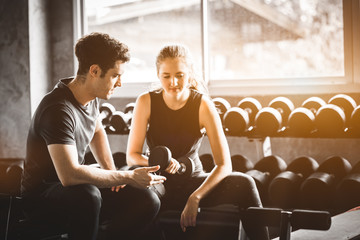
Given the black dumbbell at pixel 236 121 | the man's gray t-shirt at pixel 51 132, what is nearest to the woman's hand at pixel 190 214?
the man's gray t-shirt at pixel 51 132

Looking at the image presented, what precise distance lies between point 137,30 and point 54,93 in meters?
3.02

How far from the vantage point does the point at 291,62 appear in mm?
3947

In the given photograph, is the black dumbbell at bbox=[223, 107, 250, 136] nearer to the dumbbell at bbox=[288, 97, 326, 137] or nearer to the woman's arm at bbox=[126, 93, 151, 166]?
the dumbbell at bbox=[288, 97, 326, 137]

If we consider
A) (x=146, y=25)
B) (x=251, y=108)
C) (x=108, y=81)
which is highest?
(x=146, y=25)

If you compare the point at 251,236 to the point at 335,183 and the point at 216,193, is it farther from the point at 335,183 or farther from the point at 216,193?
the point at 335,183

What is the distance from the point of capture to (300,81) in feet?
12.3

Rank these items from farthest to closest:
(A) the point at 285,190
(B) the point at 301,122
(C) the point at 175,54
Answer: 1. (B) the point at 301,122
2. (A) the point at 285,190
3. (C) the point at 175,54

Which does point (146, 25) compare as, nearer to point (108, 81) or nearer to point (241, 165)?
point (241, 165)

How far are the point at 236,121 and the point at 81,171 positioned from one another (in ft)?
5.19

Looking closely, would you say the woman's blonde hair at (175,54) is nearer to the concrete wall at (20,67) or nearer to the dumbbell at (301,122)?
the dumbbell at (301,122)

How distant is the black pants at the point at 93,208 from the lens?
5.48 ft

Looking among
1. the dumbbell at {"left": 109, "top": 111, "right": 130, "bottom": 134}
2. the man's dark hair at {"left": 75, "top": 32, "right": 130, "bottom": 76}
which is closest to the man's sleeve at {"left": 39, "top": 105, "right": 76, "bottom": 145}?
the man's dark hair at {"left": 75, "top": 32, "right": 130, "bottom": 76}

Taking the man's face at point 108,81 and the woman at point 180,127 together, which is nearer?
the man's face at point 108,81

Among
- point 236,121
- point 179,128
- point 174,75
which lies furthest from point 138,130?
point 236,121
